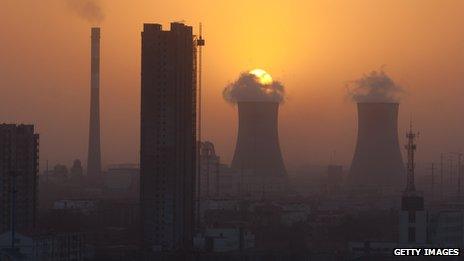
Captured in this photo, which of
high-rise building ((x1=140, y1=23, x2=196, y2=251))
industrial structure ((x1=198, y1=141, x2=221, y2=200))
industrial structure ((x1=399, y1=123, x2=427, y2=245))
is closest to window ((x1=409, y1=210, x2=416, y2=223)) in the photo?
industrial structure ((x1=399, y1=123, x2=427, y2=245))

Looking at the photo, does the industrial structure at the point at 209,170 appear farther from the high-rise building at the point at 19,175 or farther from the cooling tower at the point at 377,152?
the high-rise building at the point at 19,175

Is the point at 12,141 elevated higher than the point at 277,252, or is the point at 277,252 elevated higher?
the point at 12,141

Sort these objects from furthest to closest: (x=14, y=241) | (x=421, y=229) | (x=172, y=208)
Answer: (x=172, y=208)
(x=421, y=229)
(x=14, y=241)

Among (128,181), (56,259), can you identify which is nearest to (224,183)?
(128,181)

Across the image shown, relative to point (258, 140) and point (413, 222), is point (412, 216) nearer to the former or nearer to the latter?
point (413, 222)

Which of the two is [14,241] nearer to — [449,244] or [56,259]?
[56,259]

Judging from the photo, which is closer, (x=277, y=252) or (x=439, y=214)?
(x=277, y=252)

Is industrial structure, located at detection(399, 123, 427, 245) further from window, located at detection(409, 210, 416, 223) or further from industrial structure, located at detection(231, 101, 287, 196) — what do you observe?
→ industrial structure, located at detection(231, 101, 287, 196)
